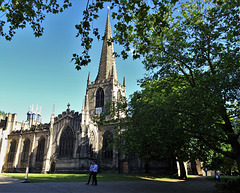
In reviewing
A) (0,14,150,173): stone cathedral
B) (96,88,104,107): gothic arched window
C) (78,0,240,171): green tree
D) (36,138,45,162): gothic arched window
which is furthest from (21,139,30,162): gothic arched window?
(78,0,240,171): green tree

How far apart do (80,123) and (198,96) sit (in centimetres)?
2677

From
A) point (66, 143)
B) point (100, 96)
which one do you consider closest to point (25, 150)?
point (66, 143)

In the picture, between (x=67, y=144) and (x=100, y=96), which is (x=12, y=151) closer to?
(x=67, y=144)

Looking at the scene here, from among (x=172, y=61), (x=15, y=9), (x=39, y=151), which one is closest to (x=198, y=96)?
(x=172, y=61)

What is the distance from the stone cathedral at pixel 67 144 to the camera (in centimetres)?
3216

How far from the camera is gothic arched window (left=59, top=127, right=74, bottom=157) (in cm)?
3475

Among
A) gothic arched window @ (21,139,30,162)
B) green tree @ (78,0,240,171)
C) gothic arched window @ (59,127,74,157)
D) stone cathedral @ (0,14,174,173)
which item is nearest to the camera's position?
green tree @ (78,0,240,171)

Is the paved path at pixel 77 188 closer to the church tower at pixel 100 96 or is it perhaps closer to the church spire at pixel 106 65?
the church tower at pixel 100 96

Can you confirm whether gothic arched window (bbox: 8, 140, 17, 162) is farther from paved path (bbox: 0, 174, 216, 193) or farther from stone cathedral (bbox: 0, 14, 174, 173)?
paved path (bbox: 0, 174, 216, 193)

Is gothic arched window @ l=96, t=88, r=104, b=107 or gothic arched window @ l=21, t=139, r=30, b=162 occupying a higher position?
gothic arched window @ l=96, t=88, r=104, b=107

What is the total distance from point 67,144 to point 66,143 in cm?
32

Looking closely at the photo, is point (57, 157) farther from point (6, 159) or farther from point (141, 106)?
point (141, 106)

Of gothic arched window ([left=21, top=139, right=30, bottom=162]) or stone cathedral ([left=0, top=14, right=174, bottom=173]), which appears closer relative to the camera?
stone cathedral ([left=0, top=14, right=174, bottom=173])

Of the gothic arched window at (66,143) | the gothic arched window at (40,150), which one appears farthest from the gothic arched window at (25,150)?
the gothic arched window at (66,143)
